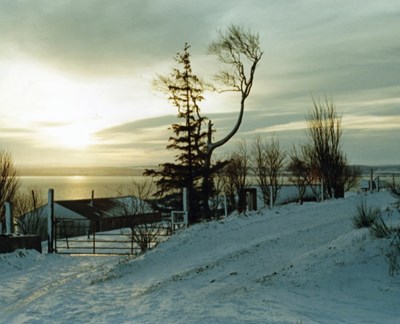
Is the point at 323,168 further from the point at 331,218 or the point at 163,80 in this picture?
the point at 331,218

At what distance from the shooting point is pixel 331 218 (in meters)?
21.2

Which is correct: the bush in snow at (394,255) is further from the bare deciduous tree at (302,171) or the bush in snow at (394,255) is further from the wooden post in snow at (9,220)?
→ the bare deciduous tree at (302,171)

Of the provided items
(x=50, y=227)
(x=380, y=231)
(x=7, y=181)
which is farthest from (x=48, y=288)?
(x=7, y=181)

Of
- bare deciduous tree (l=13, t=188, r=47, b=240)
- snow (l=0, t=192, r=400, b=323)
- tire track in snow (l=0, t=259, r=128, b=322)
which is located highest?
snow (l=0, t=192, r=400, b=323)

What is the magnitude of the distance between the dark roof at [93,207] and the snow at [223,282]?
42348 millimetres

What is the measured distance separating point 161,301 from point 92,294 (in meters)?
2.52

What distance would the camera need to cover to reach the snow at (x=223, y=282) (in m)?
9.48

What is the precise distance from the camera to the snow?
31.1 feet

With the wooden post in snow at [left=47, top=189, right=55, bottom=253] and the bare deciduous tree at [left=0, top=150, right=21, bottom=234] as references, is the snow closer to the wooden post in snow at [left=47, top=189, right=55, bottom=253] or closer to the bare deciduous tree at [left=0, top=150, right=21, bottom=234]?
the wooden post in snow at [left=47, top=189, right=55, bottom=253]

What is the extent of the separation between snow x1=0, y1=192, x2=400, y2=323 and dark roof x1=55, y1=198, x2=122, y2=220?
42.3 meters

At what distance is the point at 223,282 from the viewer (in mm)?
12219

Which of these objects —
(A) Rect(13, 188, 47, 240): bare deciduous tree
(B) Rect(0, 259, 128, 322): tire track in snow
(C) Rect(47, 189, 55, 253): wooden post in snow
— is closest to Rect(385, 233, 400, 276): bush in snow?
(B) Rect(0, 259, 128, 322): tire track in snow

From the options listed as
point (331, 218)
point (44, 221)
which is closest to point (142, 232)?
point (331, 218)

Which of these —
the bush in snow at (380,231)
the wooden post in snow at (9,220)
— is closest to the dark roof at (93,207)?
the wooden post in snow at (9,220)
